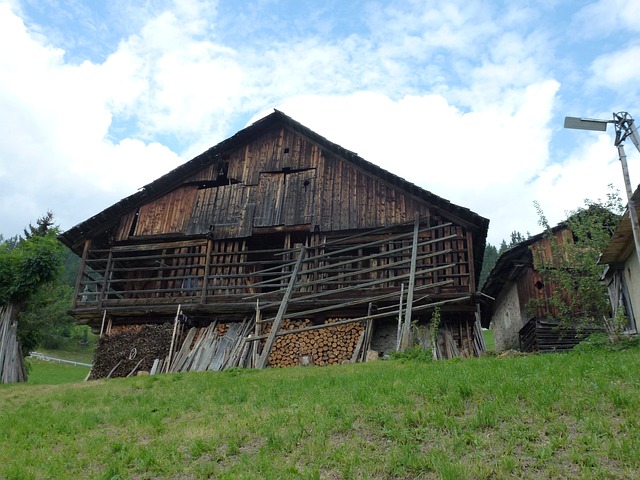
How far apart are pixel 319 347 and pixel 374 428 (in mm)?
9437

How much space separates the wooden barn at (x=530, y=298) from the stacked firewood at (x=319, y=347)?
231 inches

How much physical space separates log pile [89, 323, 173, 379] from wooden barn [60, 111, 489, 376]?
0.05 metres

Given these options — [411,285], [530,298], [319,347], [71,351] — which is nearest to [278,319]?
[319,347]

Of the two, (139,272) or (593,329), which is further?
(139,272)

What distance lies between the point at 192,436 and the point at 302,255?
9.40 meters

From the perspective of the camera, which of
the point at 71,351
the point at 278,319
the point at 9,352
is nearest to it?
the point at 278,319

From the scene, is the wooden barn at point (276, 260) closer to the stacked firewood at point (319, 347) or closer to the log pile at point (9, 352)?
the stacked firewood at point (319, 347)

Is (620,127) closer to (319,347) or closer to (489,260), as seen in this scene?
(319,347)

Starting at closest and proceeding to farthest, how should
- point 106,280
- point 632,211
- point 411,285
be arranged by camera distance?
point 632,211
point 411,285
point 106,280

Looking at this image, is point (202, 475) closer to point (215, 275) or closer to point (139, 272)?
point (215, 275)

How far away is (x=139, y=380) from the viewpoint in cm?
1363

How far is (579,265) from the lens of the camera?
58.0 ft

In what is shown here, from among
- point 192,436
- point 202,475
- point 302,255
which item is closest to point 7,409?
point 192,436

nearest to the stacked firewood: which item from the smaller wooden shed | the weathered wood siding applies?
the weathered wood siding
